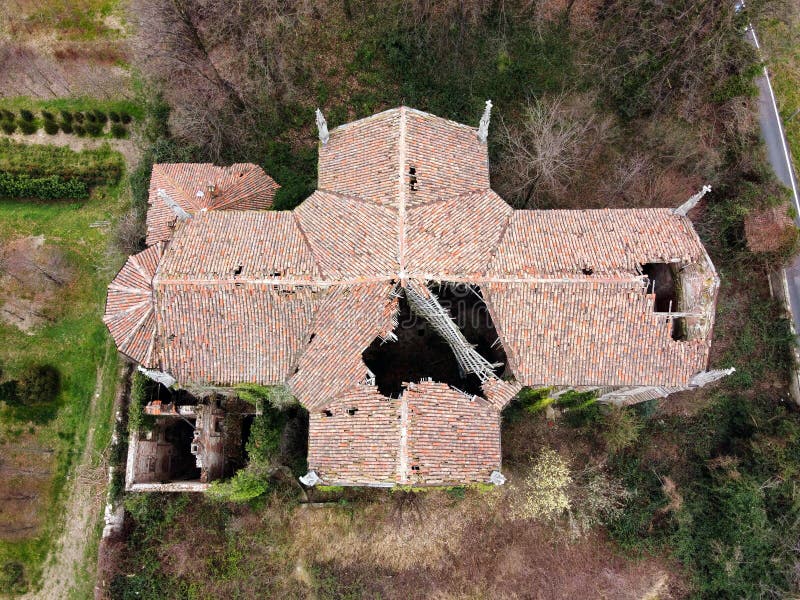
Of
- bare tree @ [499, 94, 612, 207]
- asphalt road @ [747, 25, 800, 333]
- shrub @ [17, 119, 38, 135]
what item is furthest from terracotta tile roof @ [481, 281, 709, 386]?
shrub @ [17, 119, 38, 135]

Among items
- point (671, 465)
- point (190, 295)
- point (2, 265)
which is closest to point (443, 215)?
point (190, 295)

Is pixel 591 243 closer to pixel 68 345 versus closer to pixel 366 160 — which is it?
pixel 366 160

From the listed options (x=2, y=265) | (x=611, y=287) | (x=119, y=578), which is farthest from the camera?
(x=2, y=265)

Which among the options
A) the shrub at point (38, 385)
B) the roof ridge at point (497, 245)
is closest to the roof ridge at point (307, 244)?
the roof ridge at point (497, 245)

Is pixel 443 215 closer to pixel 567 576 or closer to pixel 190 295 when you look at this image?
pixel 190 295

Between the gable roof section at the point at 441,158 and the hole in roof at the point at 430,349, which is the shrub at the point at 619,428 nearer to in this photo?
the hole in roof at the point at 430,349

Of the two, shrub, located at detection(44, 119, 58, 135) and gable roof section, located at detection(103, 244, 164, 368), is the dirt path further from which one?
shrub, located at detection(44, 119, 58, 135)
